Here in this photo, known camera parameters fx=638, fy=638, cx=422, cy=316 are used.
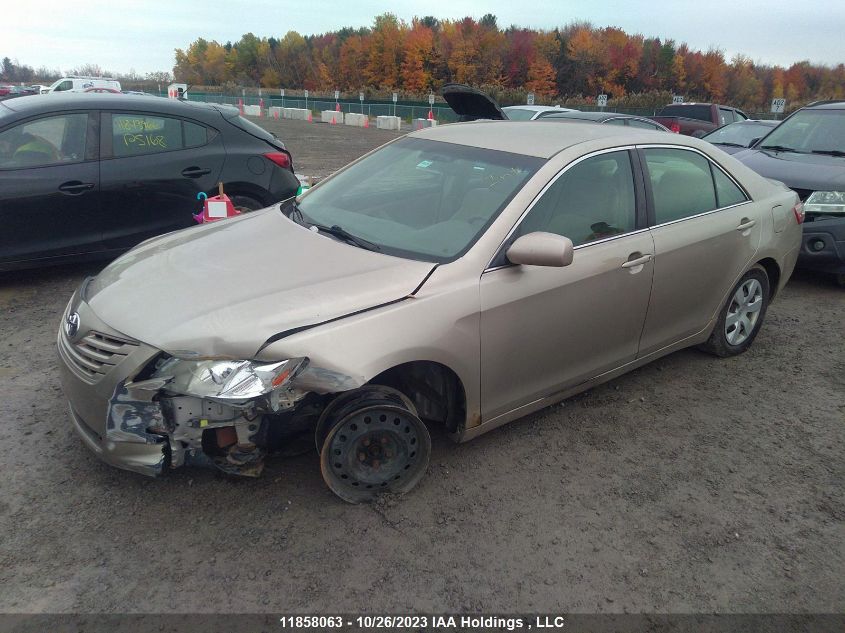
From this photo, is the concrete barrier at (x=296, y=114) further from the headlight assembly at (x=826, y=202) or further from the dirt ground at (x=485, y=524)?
the dirt ground at (x=485, y=524)

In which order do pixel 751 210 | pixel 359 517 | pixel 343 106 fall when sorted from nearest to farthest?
pixel 359 517 < pixel 751 210 < pixel 343 106

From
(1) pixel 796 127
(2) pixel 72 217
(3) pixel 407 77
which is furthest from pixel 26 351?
(3) pixel 407 77

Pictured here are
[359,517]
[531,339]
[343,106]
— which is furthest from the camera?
[343,106]

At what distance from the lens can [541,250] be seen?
2.98 m

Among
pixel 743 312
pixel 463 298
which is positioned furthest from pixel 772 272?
pixel 463 298

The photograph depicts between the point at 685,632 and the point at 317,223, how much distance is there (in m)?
2.60

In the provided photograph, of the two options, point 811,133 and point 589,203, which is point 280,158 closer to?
point 589,203

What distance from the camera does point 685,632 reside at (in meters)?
2.37

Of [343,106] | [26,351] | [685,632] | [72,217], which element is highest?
[343,106]

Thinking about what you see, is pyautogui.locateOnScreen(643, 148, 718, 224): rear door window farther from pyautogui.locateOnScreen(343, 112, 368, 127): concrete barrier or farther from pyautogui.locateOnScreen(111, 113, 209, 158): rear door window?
pyautogui.locateOnScreen(343, 112, 368, 127): concrete barrier

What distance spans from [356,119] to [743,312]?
3116 centimetres

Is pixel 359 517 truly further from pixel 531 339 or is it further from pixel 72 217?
pixel 72 217

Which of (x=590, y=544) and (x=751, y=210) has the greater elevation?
(x=751, y=210)

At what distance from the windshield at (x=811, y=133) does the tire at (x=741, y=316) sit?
3.35 metres
